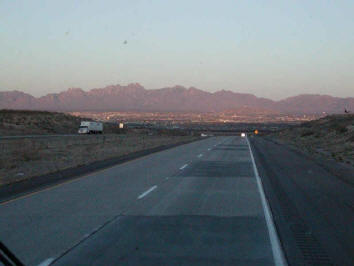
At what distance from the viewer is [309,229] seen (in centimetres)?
1059

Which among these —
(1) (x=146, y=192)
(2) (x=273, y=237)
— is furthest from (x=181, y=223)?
(1) (x=146, y=192)

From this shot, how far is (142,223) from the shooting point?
11.0 m

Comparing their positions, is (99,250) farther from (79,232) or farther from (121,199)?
(121,199)

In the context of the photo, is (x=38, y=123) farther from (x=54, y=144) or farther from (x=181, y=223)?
(x=181, y=223)

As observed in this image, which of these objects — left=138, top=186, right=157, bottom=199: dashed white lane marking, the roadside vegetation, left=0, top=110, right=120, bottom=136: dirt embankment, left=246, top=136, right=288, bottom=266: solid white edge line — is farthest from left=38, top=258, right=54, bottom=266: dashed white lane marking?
left=0, top=110, right=120, bottom=136: dirt embankment

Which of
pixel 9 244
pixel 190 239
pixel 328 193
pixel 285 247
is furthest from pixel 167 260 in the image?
pixel 328 193

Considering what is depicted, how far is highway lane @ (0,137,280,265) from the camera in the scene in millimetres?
8477

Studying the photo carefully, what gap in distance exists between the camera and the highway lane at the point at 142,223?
27.8ft

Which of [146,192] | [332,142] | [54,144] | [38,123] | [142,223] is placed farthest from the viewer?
[38,123]

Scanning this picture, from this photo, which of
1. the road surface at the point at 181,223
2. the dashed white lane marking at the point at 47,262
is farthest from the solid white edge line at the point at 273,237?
the dashed white lane marking at the point at 47,262

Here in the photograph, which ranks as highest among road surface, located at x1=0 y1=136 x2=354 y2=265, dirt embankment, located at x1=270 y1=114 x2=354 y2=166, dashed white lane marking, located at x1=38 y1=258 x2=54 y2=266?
dashed white lane marking, located at x1=38 y1=258 x2=54 y2=266

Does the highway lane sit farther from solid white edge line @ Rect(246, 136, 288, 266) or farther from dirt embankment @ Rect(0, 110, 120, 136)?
dirt embankment @ Rect(0, 110, 120, 136)

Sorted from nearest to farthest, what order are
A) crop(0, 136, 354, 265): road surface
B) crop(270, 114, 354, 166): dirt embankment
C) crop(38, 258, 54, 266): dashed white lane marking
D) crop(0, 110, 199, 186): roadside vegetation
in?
crop(38, 258, 54, 266): dashed white lane marking → crop(0, 136, 354, 265): road surface → crop(0, 110, 199, 186): roadside vegetation → crop(270, 114, 354, 166): dirt embankment

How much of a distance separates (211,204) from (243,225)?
2895mm
